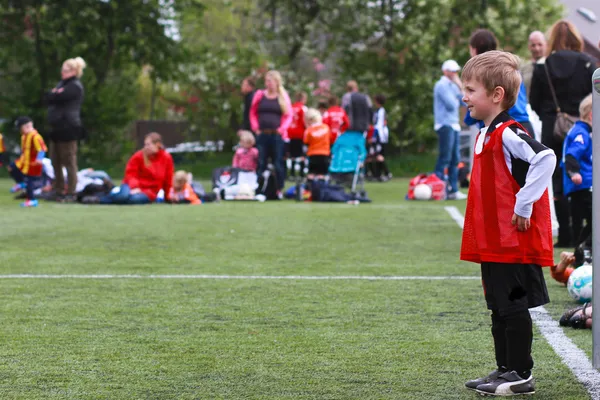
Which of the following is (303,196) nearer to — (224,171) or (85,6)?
(224,171)

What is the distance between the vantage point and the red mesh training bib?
177 inches

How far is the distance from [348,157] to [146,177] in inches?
146

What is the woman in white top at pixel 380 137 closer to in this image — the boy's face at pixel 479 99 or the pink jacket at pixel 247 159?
the pink jacket at pixel 247 159

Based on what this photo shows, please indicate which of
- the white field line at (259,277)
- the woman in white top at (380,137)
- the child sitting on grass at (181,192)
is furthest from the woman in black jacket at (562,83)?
the woman in white top at (380,137)

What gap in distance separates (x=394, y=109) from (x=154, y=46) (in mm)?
6637

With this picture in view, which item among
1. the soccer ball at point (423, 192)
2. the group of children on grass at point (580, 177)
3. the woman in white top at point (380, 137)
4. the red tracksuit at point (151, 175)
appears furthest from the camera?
the woman in white top at point (380, 137)

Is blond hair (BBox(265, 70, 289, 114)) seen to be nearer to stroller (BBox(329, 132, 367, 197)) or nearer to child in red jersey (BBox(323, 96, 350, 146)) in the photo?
stroller (BBox(329, 132, 367, 197))

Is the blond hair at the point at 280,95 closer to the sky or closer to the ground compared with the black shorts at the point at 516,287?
closer to the sky

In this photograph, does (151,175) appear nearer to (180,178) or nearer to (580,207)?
(180,178)

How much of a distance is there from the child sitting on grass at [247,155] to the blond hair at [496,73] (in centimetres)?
1420

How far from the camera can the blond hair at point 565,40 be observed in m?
10.4

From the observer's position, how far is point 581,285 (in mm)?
6859

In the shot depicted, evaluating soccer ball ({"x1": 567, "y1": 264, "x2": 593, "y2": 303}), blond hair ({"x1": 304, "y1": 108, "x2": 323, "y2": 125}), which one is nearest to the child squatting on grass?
soccer ball ({"x1": 567, "y1": 264, "x2": 593, "y2": 303})

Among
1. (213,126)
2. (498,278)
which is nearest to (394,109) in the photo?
(213,126)
